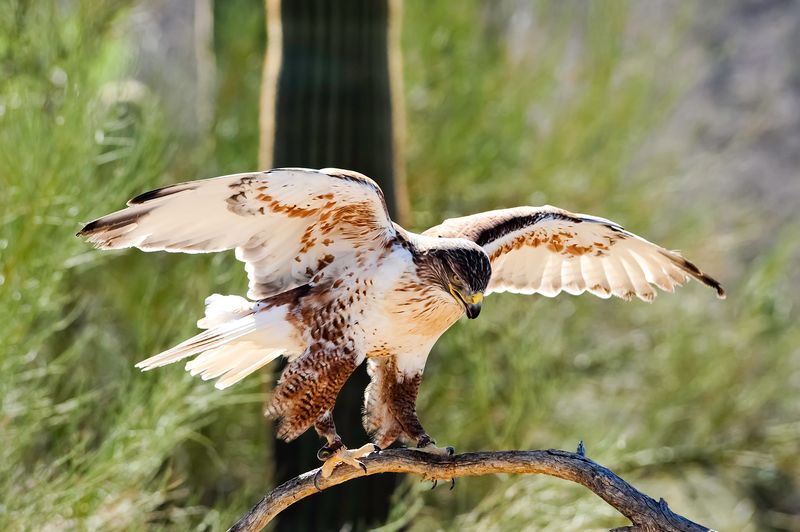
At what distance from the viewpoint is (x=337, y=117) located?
4.59 meters

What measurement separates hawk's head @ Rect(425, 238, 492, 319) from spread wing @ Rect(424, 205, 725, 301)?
43 centimetres

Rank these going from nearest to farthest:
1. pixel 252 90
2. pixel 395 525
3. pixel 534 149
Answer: pixel 395 525, pixel 252 90, pixel 534 149

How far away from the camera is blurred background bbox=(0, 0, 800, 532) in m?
4.20

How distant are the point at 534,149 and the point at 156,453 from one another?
3.93 m

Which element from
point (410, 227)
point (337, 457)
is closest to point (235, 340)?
point (337, 457)

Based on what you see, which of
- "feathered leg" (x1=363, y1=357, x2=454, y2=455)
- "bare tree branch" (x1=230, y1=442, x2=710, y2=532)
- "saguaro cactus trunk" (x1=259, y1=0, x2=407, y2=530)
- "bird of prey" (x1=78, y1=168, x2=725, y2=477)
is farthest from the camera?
"saguaro cactus trunk" (x1=259, y1=0, x2=407, y2=530)

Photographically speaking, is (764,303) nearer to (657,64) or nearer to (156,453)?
(657,64)

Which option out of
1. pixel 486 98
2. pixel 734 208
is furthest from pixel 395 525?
pixel 734 208

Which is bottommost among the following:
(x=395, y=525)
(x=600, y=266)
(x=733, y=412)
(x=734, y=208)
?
(x=733, y=412)

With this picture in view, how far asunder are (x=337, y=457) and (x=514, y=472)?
475mm

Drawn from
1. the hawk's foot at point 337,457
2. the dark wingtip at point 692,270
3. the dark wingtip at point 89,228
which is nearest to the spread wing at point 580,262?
the dark wingtip at point 692,270

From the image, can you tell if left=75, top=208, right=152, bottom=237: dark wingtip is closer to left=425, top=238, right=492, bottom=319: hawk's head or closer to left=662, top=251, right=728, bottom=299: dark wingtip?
left=425, top=238, right=492, bottom=319: hawk's head

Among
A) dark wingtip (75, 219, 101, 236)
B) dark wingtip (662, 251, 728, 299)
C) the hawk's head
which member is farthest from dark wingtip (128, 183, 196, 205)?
dark wingtip (662, 251, 728, 299)

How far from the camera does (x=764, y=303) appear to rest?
23.2ft
